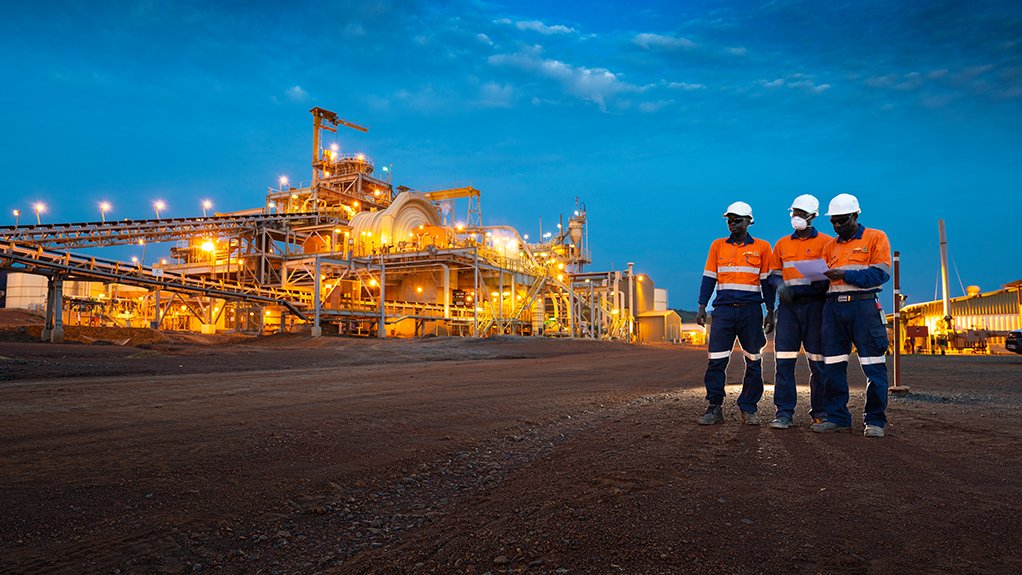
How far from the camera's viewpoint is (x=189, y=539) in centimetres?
277

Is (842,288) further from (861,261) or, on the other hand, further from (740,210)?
(740,210)

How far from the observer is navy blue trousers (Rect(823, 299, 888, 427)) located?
17.6 ft

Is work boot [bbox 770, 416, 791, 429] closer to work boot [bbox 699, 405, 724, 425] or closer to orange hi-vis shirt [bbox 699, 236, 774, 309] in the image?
work boot [bbox 699, 405, 724, 425]

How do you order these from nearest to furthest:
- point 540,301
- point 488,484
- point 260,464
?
point 488,484 → point 260,464 → point 540,301

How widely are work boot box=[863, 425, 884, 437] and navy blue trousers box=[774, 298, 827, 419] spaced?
1.84 ft

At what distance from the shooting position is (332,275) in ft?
117

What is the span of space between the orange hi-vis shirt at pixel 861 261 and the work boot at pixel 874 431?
1.27 metres

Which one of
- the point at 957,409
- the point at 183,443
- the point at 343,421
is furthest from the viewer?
the point at 957,409

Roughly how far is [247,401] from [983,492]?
7.23 metres

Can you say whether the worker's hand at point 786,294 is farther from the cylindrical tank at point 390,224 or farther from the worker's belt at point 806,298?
the cylindrical tank at point 390,224

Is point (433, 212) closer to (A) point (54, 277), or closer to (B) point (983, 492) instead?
(A) point (54, 277)

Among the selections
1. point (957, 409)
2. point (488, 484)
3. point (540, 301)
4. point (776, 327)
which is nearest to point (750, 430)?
point (776, 327)

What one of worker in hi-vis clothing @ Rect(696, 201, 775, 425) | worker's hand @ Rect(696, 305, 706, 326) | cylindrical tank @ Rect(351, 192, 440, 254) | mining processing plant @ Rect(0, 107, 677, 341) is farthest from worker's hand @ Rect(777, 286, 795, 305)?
cylindrical tank @ Rect(351, 192, 440, 254)

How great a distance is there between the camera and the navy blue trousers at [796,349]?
584cm
